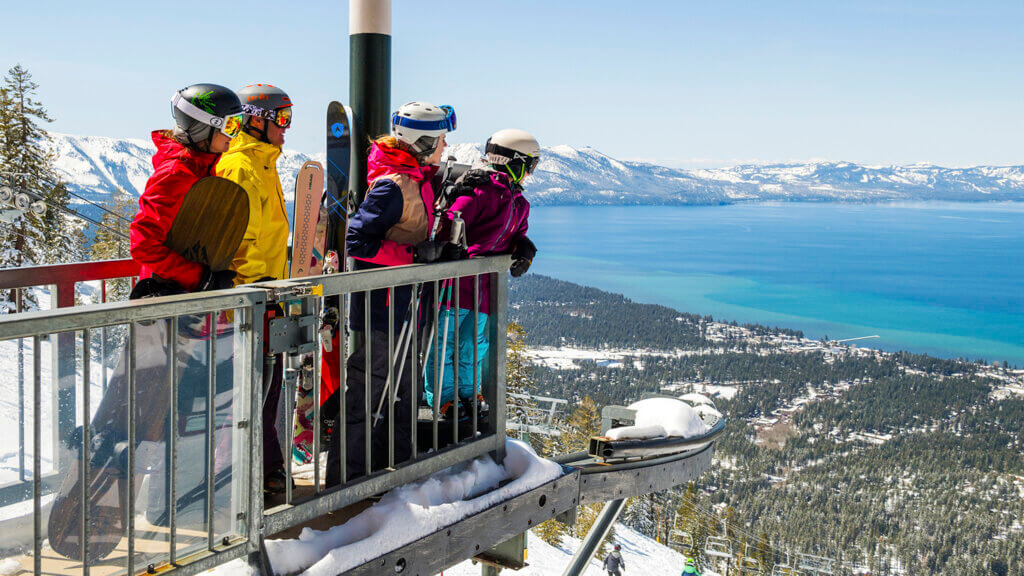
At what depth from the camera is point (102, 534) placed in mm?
2230

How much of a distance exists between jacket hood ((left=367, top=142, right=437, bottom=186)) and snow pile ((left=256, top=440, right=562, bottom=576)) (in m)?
1.36

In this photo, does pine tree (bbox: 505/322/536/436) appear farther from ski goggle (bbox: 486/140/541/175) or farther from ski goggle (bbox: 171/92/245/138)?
ski goggle (bbox: 171/92/245/138)

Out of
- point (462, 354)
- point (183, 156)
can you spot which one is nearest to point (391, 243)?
point (462, 354)

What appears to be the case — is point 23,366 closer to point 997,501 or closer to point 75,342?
point 75,342

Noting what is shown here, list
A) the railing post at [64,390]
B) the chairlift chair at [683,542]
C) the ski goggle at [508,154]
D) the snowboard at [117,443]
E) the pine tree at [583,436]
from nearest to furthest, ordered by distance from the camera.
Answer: the railing post at [64,390] < the snowboard at [117,443] < the ski goggle at [508,154] < the pine tree at [583,436] < the chairlift chair at [683,542]

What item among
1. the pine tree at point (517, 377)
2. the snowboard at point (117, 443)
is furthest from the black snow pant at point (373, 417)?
the pine tree at point (517, 377)

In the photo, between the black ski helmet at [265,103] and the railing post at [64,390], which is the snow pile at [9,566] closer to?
the railing post at [64,390]

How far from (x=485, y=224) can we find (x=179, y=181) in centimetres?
151

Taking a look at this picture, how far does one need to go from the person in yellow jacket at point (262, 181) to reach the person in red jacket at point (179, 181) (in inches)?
7.8

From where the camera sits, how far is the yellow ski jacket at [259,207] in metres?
3.21

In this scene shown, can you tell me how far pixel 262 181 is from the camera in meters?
3.30

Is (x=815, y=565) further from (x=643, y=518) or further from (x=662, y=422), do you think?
(x=662, y=422)

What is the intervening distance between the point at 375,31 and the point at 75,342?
108 inches

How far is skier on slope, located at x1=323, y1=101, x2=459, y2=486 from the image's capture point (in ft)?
10.4
